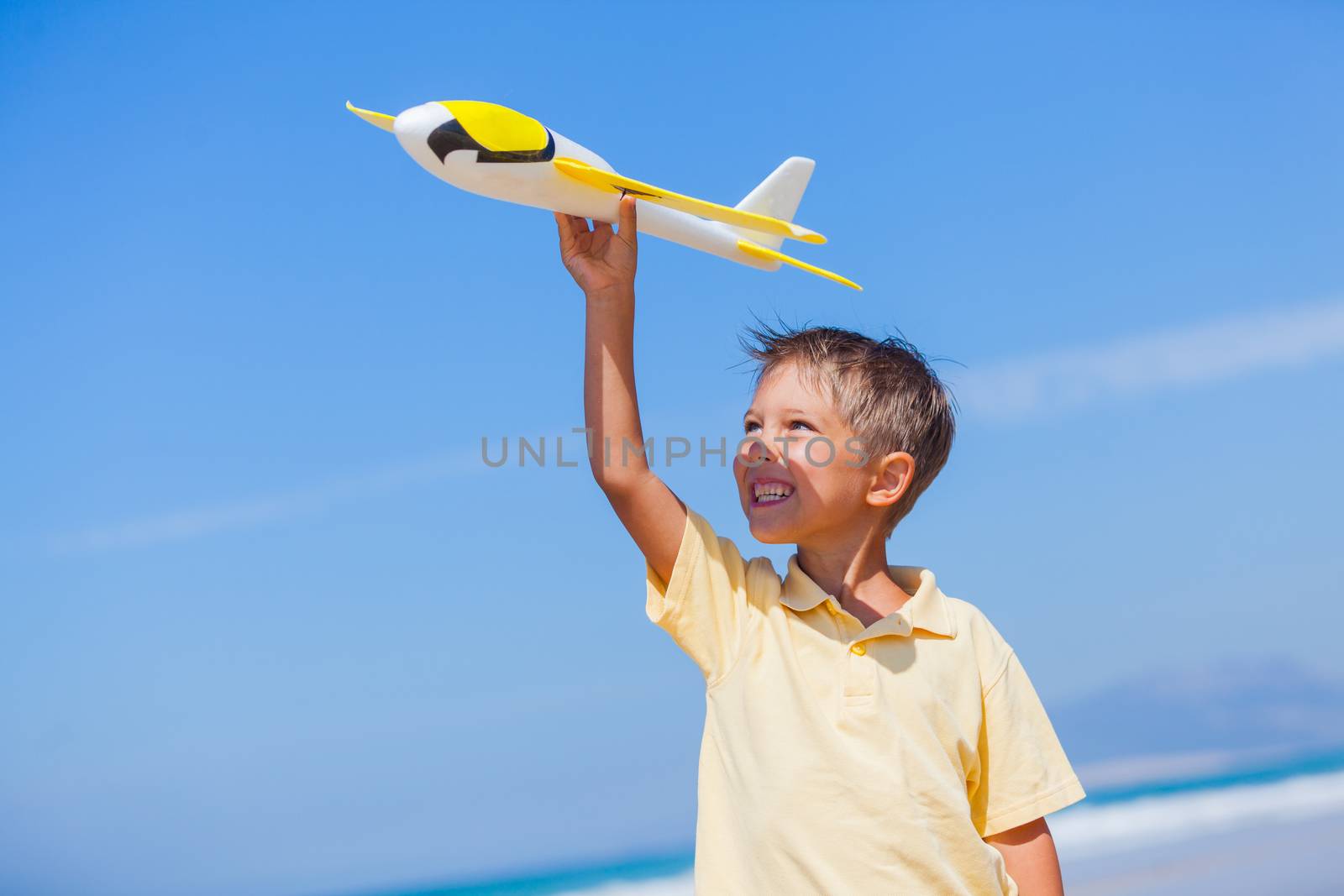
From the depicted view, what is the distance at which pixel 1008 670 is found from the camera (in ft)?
7.71

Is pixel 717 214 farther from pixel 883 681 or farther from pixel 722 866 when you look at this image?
pixel 722 866

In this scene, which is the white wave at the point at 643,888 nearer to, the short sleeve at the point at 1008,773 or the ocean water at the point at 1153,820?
the ocean water at the point at 1153,820

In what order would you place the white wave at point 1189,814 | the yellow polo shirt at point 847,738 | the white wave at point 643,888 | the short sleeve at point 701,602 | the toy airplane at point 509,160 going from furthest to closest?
the white wave at point 1189,814 < the white wave at point 643,888 < the toy airplane at point 509,160 < the short sleeve at point 701,602 < the yellow polo shirt at point 847,738

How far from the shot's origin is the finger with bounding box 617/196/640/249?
7.52ft

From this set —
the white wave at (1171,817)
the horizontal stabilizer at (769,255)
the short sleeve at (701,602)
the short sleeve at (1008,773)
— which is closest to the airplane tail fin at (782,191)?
the horizontal stabilizer at (769,255)

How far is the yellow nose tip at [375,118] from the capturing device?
238 cm

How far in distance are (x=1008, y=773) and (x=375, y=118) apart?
1.79 m

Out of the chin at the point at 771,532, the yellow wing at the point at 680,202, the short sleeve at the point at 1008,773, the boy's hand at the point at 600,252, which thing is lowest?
the short sleeve at the point at 1008,773

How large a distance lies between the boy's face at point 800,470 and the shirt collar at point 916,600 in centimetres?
8

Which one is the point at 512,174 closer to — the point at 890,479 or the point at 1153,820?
the point at 890,479

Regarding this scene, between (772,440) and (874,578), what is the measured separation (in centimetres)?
36

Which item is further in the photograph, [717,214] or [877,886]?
[717,214]

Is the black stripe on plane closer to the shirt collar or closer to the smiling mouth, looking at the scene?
the smiling mouth

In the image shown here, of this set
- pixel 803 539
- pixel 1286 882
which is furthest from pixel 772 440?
pixel 1286 882
